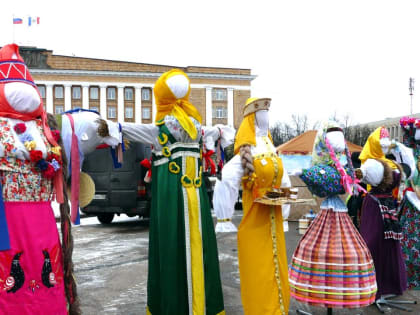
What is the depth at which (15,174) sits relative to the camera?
331 centimetres

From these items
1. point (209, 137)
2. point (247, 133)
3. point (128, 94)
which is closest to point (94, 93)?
point (128, 94)

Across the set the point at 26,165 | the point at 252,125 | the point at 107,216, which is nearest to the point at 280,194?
the point at 252,125

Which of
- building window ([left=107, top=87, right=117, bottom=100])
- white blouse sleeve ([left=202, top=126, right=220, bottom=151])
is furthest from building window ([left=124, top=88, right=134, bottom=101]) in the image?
white blouse sleeve ([left=202, top=126, right=220, bottom=151])

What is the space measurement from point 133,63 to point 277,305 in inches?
2209

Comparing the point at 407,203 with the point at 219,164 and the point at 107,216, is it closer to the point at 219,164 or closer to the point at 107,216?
the point at 219,164

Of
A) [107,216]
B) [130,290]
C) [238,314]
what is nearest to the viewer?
[238,314]

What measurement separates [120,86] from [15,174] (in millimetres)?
56740

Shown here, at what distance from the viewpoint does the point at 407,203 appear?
6.14m

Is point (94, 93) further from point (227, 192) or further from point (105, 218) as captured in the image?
point (227, 192)

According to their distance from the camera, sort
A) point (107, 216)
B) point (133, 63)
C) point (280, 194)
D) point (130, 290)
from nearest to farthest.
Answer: point (280, 194) → point (130, 290) → point (107, 216) → point (133, 63)

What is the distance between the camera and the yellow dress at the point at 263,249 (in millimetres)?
4129

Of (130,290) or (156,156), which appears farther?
(130,290)

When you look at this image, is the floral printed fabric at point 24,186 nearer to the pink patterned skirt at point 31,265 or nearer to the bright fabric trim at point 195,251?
the pink patterned skirt at point 31,265

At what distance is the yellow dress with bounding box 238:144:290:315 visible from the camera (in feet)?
13.5
